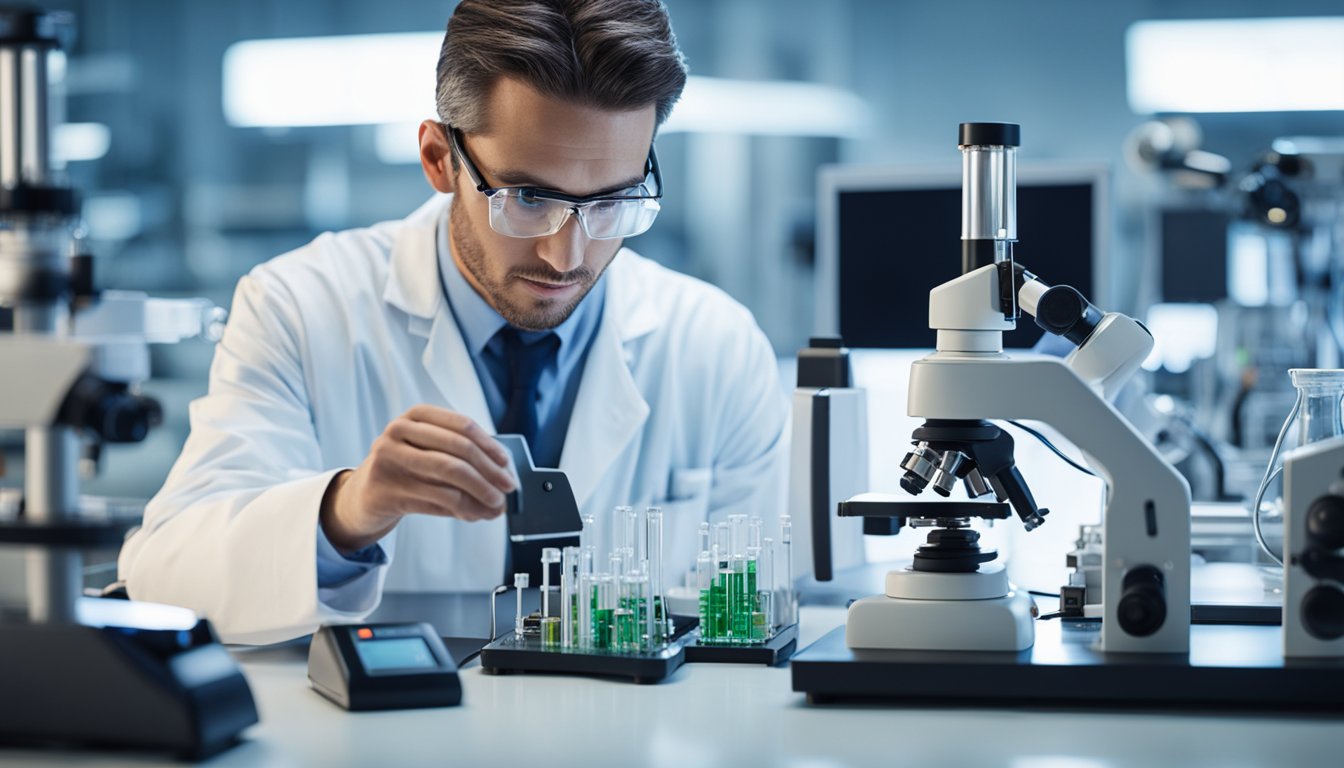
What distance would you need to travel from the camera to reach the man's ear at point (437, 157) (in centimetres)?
222

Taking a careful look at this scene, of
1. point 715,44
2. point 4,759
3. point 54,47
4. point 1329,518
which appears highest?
point 715,44

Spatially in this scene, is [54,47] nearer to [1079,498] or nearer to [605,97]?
[605,97]

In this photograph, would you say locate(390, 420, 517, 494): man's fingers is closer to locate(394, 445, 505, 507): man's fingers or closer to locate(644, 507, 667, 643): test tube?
locate(394, 445, 505, 507): man's fingers

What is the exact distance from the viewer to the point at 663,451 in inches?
97.9

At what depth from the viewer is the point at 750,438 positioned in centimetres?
262

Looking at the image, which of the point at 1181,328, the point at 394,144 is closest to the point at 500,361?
the point at 1181,328

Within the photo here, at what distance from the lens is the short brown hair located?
198 centimetres

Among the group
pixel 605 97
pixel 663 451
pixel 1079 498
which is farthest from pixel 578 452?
pixel 1079 498

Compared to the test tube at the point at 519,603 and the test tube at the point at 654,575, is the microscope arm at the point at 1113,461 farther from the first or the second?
the test tube at the point at 519,603

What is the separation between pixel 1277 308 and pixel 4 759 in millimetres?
3309

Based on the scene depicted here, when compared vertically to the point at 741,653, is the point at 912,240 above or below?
above

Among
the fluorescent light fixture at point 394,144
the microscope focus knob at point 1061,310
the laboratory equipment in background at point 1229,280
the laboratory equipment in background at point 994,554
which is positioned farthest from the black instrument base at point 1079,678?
the fluorescent light fixture at point 394,144

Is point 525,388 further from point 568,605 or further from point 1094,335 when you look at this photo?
point 1094,335

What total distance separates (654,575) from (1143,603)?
52 centimetres
